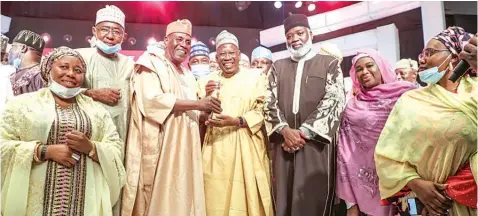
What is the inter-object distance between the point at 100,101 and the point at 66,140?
0.65m

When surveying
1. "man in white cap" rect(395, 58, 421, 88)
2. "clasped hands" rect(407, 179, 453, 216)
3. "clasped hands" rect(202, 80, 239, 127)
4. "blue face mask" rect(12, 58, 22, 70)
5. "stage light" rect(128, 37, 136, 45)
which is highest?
"stage light" rect(128, 37, 136, 45)

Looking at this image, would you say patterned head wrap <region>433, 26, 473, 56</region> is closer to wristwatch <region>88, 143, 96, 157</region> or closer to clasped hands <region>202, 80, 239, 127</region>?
clasped hands <region>202, 80, 239, 127</region>

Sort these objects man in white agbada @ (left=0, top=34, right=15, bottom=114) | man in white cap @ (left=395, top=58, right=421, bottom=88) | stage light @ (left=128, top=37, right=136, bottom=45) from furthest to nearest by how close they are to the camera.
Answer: stage light @ (left=128, top=37, right=136, bottom=45) < man in white cap @ (left=395, top=58, right=421, bottom=88) < man in white agbada @ (left=0, top=34, right=15, bottom=114)

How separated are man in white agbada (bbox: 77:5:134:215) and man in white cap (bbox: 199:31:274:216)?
0.65 meters

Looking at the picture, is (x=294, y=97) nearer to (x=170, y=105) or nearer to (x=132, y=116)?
(x=170, y=105)

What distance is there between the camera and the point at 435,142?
2219 mm

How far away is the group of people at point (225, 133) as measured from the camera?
2346 millimetres

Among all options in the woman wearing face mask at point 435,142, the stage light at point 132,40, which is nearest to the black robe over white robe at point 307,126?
the woman wearing face mask at point 435,142

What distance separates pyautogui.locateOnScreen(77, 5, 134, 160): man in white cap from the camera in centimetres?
324

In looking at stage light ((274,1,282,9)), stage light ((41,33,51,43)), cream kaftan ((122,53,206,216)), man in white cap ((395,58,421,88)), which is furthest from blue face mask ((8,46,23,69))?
stage light ((274,1,282,9))

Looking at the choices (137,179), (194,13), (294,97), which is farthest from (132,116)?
(194,13)

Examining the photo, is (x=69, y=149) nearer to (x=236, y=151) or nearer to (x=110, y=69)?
(x=110, y=69)

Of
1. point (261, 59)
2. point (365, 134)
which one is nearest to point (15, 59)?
point (261, 59)

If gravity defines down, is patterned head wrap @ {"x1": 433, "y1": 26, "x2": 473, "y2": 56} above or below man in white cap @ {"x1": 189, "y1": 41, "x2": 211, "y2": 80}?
below
